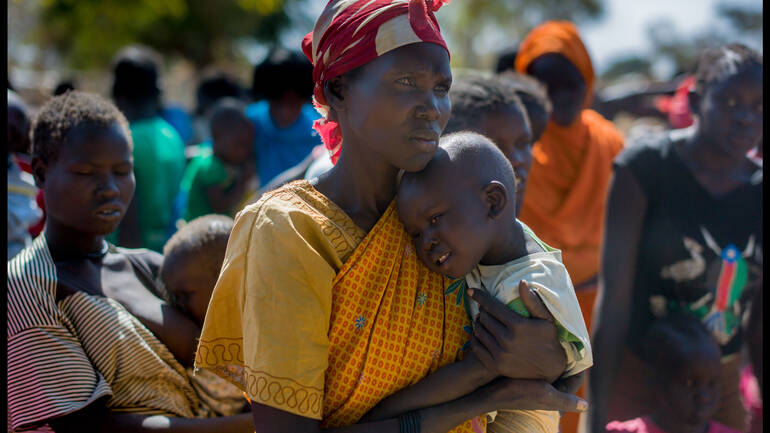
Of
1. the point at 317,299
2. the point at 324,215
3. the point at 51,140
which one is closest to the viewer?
the point at 317,299

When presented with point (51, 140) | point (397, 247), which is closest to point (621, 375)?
point (397, 247)

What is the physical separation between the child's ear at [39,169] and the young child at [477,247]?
4.46 feet

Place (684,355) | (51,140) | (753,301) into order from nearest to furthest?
(51,140), (684,355), (753,301)

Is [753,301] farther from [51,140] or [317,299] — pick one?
[51,140]

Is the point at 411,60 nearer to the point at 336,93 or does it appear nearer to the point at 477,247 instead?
the point at 336,93

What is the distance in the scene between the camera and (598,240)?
443cm

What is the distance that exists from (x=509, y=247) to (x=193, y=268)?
3.68 feet

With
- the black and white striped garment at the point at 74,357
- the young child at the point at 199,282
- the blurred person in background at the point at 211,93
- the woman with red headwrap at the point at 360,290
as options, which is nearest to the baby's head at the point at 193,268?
the young child at the point at 199,282

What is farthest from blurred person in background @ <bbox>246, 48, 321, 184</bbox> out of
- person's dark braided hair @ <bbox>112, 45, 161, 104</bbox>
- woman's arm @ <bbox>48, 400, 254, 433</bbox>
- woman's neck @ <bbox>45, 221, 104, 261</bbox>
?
woman's arm @ <bbox>48, 400, 254, 433</bbox>

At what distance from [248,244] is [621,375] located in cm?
222

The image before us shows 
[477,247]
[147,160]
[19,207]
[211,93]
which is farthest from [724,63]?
[211,93]

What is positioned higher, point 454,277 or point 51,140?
point 51,140

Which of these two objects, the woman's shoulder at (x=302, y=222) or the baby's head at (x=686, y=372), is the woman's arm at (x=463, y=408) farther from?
the baby's head at (x=686, y=372)

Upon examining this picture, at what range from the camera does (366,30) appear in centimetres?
188
